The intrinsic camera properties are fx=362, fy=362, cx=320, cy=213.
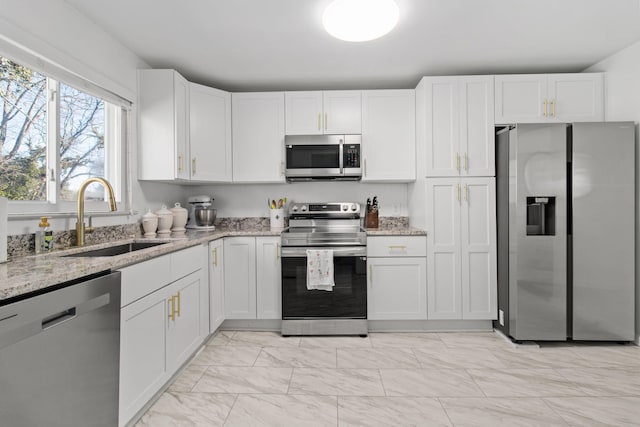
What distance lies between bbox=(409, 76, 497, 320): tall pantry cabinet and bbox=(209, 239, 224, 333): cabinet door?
70.6 inches

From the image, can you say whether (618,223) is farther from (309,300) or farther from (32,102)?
(32,102)

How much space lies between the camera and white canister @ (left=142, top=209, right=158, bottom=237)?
286cm

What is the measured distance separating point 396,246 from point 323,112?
4.67ft

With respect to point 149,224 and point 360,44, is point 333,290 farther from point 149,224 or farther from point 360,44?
point 360,44

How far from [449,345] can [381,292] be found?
26.6 inches

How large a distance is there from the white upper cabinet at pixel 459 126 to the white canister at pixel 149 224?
2.30 m

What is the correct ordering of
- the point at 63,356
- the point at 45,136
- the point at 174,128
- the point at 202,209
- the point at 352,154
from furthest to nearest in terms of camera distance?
the point at 202,209
the point at 352,154
the point at 174,128
the point at 45,136
the point at 63,356

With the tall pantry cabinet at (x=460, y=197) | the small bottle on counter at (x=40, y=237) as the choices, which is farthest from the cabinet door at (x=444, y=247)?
the small bottle on counter at (x=40, y=237)

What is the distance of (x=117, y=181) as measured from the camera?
9.04 ft

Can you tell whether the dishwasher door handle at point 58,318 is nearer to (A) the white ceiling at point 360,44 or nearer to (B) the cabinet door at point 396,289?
(A) the white ceiling at point 360,44

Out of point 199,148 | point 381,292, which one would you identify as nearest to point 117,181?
point 199,148

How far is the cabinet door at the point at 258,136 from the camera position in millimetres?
3445

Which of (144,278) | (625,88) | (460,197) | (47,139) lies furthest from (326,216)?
(625,88)

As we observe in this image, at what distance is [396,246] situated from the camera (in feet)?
10.4
